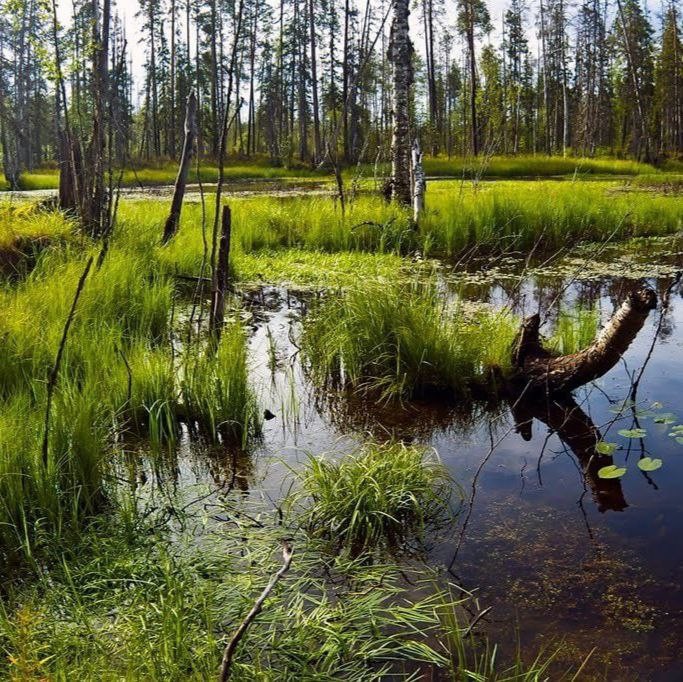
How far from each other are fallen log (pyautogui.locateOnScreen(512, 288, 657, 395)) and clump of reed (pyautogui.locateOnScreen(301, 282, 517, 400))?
0.46 feet

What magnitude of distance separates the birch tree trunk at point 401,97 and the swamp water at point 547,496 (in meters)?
6.11

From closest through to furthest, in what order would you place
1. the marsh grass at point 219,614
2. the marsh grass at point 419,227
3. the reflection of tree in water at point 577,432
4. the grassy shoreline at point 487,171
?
1. the marsh grass at point 219,614
2. the reflection of tree in water at point 577,432
3. the marsh grass at point 419,227
4. the grassy shoreline at point 487,171

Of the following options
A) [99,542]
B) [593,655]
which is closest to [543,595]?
[593,655]

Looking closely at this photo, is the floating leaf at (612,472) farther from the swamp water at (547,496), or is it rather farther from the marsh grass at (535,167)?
the marsh grass at (535,167)

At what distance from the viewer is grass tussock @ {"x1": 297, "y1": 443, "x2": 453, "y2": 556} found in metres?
2.98

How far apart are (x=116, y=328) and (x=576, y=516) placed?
3.30 meters

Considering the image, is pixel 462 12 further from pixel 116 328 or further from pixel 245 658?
pixel 245 658

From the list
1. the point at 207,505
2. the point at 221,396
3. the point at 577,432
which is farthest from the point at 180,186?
the point at 207,505

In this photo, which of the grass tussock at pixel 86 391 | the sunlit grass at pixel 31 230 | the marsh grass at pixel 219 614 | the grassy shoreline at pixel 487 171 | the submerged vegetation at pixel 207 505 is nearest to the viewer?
the marsh grass at pixel 219 614

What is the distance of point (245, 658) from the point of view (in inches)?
86.8

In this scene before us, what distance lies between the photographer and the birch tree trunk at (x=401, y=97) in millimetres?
11148

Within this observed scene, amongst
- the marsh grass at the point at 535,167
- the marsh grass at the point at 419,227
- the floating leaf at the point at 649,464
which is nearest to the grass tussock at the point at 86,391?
the floating leaf at the point at 649,464

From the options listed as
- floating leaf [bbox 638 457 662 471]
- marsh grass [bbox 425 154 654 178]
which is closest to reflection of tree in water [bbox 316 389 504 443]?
floating leaf [bbox 638 457 662 471]

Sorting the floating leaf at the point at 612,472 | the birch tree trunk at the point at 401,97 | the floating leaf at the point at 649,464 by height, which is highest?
the birch tree trunk at the point at 401,97
